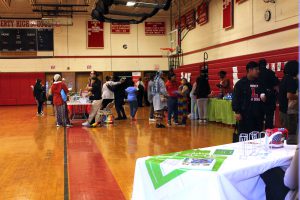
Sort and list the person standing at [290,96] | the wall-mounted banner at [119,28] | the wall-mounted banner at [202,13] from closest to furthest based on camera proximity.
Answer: the person standing at [290,96], the wall-mounted banner at [202,13], the wall-mounted banner at [119,28]

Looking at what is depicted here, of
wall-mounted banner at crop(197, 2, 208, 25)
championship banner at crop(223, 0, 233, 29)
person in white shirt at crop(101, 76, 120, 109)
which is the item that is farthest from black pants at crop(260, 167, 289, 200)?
wall-mounted banner at crop(197, 2, 208, 25)

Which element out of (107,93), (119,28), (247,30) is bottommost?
(107,93)

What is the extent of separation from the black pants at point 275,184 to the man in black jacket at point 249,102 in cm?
197

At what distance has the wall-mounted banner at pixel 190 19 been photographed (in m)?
15.5

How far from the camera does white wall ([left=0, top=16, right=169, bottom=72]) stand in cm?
1914

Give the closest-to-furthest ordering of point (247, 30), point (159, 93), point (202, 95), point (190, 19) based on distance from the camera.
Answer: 1. point (159, 93)
2. point (202, 95)
3. point (247, 30)
4. point (190, 19)

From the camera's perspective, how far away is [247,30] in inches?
434

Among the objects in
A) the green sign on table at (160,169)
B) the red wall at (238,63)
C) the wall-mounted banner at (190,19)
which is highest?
the wall-mounted banner at (190,19)

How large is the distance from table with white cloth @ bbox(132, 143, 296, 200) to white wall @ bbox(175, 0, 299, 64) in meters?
6.67

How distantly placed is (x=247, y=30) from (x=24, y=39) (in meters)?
11.6

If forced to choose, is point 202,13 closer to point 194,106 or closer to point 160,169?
point 194,106

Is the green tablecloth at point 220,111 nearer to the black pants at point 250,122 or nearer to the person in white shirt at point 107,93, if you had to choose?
the person in white shirt at point 107,93

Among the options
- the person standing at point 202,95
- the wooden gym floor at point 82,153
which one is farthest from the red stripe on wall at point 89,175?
the person standing at point 202,95

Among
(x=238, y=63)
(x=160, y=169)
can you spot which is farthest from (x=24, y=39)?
(x=160, y=169)
